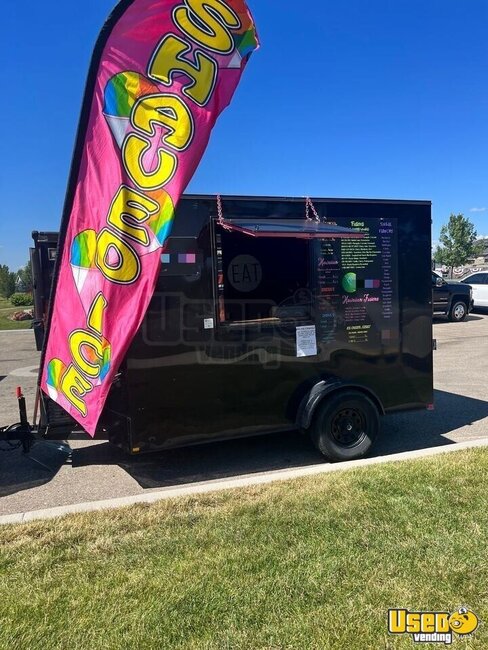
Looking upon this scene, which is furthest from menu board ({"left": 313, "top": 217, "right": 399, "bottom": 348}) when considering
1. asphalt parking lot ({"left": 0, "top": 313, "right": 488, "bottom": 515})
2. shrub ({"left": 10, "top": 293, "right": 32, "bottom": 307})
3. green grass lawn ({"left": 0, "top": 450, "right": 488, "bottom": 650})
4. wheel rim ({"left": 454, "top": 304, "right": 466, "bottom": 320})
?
shrub ({"left": 10, "top": 293, "right": 32, "bottom": 307})

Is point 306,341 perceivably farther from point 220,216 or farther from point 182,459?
point 182,459

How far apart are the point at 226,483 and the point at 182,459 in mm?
939

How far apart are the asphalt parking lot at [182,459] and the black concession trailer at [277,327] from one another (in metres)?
0.43

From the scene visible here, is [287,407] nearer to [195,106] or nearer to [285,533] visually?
[285,533]

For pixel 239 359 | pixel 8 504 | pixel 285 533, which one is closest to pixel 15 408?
pixel 8 504

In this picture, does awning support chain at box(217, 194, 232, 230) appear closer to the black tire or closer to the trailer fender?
the trailer fender

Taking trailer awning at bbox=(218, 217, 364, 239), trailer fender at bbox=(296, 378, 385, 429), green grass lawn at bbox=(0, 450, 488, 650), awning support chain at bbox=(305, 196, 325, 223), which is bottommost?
green grass lawn at bbox=(0, 450, 488, 650)

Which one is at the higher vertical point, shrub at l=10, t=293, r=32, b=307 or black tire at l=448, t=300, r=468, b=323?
shrub at l=10, t=293, r=32, b=307

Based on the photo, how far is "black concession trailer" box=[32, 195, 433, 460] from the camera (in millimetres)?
4586

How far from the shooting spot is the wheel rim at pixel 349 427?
5.31m

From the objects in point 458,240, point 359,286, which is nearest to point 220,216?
point 359,286

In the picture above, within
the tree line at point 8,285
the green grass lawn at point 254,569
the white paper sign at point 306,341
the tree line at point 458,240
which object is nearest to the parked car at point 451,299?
the white paper sign at point 306,341

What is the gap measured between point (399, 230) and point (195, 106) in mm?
2702

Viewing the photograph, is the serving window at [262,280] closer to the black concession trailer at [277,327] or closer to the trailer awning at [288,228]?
the black concession trailer at [277,327]
